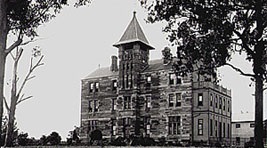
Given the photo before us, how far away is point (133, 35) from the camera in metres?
64.4

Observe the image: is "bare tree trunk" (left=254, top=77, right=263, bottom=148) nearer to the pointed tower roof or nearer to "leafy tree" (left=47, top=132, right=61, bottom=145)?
"leafy tree" (left=47, top=132, right=61, bottom=145)

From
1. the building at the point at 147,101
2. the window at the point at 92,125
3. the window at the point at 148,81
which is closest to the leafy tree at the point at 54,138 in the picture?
the building at the point at 147,101

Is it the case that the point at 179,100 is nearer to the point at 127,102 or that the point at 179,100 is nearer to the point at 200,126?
the point at 200,126

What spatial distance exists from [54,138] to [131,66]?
54.8 ft

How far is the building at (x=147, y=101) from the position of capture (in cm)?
5691

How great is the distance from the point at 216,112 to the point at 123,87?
1362 centimetres

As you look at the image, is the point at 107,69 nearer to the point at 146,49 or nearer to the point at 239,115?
the point at 146,49

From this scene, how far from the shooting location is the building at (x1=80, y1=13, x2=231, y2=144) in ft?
187

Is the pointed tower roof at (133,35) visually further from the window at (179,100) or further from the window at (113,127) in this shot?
the window at (113,127)

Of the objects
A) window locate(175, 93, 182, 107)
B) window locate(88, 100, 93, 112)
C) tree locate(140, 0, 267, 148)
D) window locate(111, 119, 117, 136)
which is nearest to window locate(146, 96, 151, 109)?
window locate(175, 93, 182, 107)

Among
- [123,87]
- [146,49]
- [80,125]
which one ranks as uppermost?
[146,49]

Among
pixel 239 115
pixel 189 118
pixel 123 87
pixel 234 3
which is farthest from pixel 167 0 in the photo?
pixel 239 115

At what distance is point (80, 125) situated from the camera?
68562 mm

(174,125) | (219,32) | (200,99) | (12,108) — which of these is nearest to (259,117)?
(219,32)
